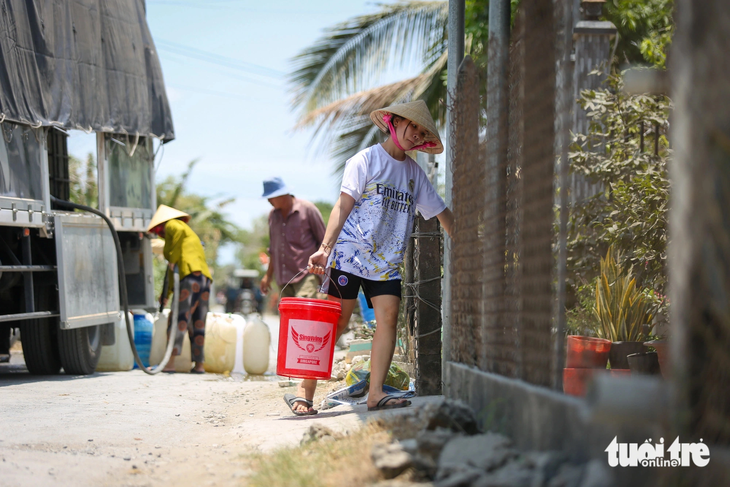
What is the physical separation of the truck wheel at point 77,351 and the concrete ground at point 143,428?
538mm

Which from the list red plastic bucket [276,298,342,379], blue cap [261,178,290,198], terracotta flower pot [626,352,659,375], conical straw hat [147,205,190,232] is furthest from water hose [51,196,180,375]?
terracotta flower pot [626,352,659,375]

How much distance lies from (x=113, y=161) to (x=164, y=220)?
2.99ft

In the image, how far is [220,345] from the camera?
8.34 meters

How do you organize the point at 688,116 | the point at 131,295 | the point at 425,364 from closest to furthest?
the point at 688,116 → the point at 425,364 → the point at 131,295

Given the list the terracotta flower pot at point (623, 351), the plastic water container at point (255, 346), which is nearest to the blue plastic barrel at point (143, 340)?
the plastic water container at point (255, 346)

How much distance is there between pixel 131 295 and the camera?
29.8 ft

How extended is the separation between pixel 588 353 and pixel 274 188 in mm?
3946

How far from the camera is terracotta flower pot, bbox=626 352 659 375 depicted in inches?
191

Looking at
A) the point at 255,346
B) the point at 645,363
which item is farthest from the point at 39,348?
the point at 645,363

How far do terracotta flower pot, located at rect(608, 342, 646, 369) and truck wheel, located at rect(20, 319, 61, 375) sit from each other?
538 cm

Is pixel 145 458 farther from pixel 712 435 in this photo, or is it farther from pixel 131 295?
pixel 131 295

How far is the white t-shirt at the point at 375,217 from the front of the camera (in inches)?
177

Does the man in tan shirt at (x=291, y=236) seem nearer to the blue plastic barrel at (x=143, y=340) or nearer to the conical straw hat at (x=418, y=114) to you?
the blue plastic barrel at (x=143, y=340)

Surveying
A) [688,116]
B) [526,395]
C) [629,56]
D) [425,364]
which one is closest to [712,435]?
[688,116]
